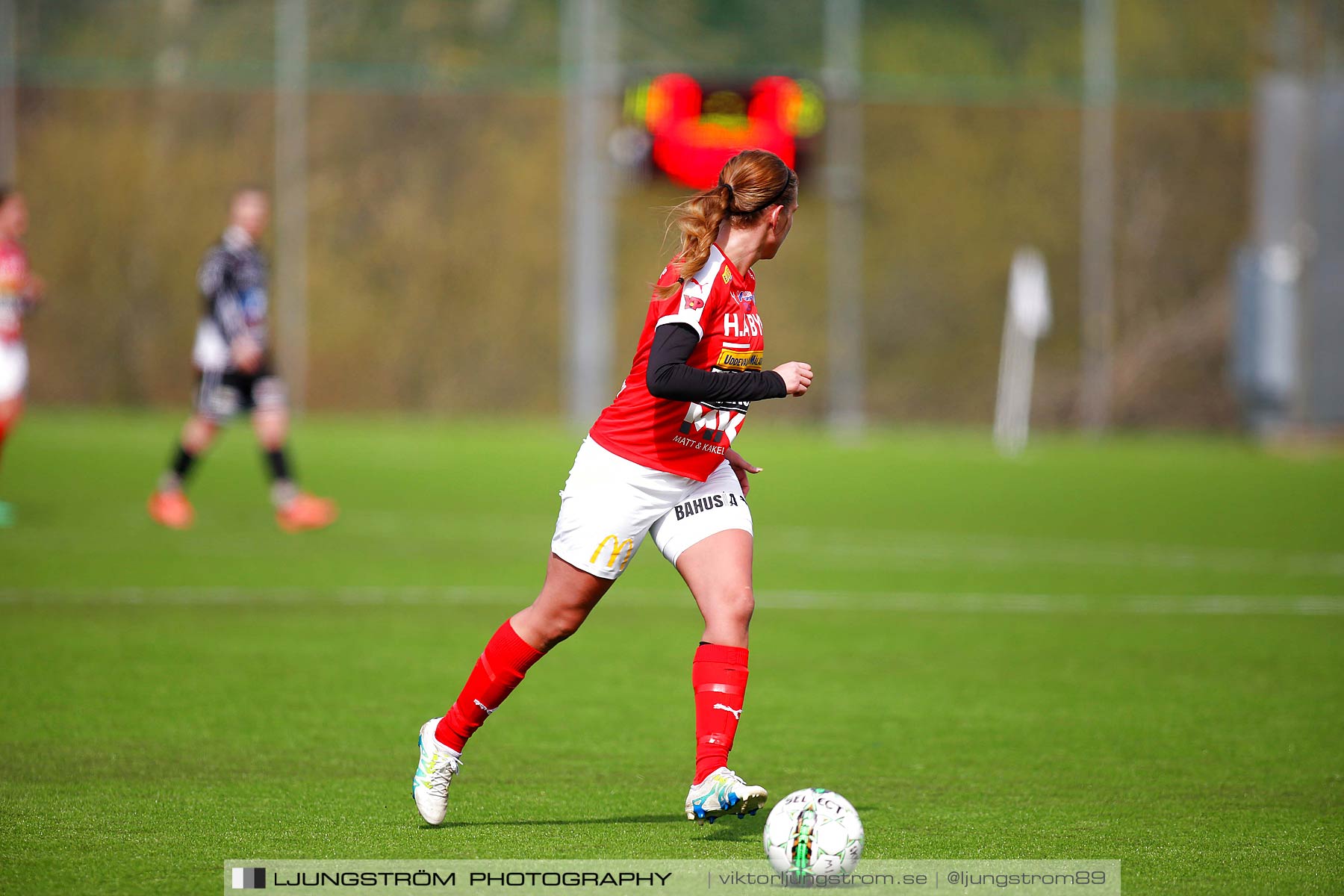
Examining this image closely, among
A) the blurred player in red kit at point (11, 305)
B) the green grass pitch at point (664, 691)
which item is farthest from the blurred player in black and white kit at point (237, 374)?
the blurred player in red kit at point (11, 305)

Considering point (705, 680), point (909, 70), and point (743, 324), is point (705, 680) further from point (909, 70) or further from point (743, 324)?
point (909, 70)

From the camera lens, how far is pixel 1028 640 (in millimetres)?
9648

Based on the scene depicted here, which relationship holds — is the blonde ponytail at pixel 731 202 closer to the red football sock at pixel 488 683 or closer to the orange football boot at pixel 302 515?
the red football sock at pixel 488 683

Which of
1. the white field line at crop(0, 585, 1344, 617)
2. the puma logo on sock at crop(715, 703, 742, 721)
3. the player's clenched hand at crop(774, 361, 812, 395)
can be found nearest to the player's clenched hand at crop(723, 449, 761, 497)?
the player's clenched hand at crop(774, 361, 812, 395)

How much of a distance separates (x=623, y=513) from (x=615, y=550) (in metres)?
0.11

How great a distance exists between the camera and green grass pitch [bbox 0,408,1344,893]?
5.54 metres

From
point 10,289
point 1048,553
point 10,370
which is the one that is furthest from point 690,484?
point 10,289

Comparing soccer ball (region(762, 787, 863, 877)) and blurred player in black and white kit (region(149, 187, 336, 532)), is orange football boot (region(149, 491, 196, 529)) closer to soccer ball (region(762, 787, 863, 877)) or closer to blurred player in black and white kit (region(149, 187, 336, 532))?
blurred player in black and white kit (region(149, 187, 336, 532))

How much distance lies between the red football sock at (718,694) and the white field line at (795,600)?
5.13 m

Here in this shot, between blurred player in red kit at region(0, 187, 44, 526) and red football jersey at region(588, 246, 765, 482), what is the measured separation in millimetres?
9617

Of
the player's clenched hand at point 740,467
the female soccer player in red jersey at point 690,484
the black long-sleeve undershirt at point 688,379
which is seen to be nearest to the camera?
the black long-sleeve undershirt at point 688,379

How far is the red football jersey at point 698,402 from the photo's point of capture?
5.53 m

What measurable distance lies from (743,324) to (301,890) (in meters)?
2.05

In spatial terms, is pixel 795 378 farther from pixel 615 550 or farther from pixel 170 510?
pixel 170 510
